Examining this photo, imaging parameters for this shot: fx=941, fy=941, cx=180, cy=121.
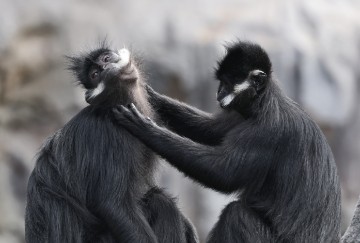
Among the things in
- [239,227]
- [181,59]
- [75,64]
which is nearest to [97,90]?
[75,64]

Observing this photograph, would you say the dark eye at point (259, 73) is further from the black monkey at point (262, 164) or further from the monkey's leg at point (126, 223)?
the monkey's leg at point (126, 223)

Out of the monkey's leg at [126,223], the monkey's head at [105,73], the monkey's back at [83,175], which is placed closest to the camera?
the monkey's leg at [126,223]

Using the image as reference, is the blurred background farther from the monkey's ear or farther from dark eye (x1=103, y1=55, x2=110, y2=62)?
dark eye (x1=103, y1=55, x2=110, y2=62)

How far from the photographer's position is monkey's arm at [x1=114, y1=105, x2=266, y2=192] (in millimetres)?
6438

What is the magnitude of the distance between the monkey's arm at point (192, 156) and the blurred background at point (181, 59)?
6179mm

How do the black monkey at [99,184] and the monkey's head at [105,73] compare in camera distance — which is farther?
the monkey's head at [105,73]

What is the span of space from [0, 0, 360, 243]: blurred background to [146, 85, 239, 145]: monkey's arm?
5.46 metres

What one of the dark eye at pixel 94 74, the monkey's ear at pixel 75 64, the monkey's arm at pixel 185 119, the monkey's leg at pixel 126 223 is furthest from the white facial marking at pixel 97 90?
the monkey's leg at pixel 126 223

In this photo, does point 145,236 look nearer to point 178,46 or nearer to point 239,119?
point 239,119

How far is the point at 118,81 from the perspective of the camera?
21.5 feet

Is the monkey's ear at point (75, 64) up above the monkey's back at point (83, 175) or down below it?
above

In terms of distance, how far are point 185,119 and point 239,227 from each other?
3.76 feet

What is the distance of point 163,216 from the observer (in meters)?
6.50

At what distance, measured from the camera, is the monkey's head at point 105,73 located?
21.4ft
